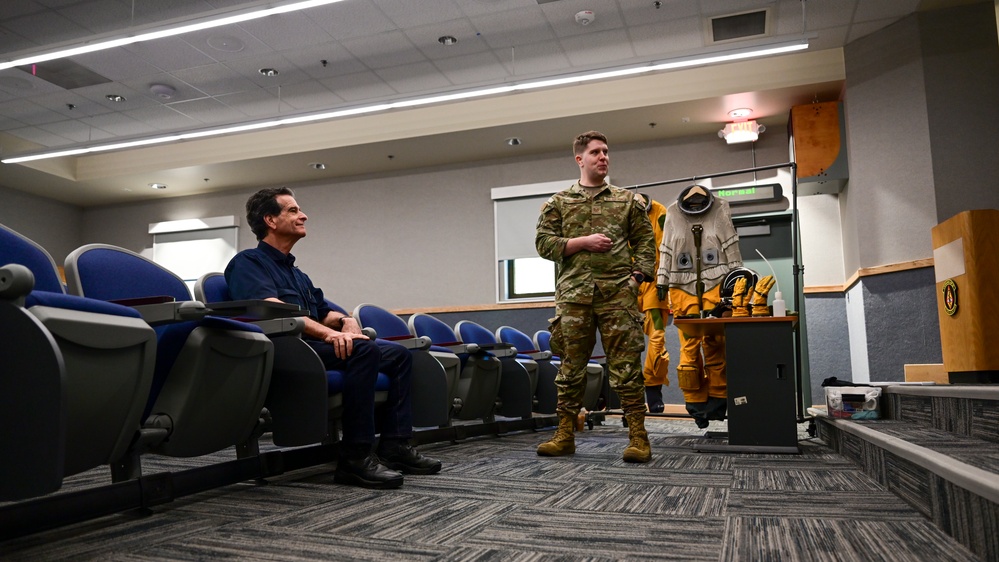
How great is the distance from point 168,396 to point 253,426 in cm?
37

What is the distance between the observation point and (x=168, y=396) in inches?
72.7

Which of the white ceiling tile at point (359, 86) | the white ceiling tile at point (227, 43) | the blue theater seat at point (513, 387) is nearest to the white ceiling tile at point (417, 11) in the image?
the white ceiling tile at point (227, 43)

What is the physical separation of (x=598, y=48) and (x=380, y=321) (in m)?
4.10

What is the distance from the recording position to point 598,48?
6.44 metres

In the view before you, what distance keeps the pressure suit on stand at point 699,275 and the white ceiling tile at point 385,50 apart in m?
3.13

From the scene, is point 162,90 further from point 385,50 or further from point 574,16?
point 574,16

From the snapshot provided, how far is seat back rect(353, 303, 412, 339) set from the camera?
335 centimetres

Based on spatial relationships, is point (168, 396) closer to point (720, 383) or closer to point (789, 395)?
point (789, 395)

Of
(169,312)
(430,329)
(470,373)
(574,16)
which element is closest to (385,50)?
(574,16)

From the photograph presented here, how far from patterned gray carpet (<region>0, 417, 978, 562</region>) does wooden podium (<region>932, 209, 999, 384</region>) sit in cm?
135

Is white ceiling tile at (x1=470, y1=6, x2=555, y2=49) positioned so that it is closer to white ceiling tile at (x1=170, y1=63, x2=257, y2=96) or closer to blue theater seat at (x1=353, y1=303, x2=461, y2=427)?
white ceiling tile at (x1=170, y1=63, x2=257, y2=96)

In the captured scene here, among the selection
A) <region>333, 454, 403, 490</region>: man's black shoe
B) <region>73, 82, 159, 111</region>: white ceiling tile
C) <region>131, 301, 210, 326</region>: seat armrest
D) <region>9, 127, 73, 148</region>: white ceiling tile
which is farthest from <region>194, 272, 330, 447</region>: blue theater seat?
<region>9, 127, 73, 148</region>: white ceiling tile

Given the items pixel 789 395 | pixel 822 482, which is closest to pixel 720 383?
pixel 789 395

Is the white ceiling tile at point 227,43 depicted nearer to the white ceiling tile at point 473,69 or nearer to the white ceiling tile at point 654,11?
the white ceiling tile at point 473,69
